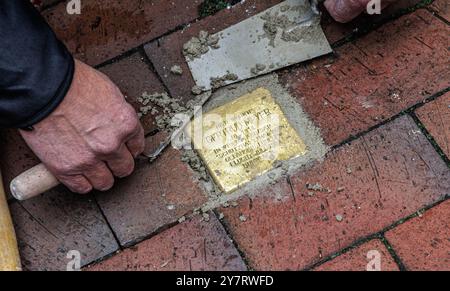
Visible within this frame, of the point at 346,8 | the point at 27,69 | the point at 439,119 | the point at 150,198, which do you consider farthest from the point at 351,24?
the point at 27,69

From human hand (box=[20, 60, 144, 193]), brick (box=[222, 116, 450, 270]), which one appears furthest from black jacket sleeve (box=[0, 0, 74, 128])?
brick (box=[222, 116, 450, 270])

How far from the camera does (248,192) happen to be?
181 cm

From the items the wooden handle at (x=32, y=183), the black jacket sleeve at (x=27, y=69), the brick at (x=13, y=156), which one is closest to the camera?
the black jacket sleeve at (x=27, y=69)

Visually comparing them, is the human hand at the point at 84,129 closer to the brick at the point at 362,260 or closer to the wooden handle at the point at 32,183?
the wooden handle at the point at 32,183

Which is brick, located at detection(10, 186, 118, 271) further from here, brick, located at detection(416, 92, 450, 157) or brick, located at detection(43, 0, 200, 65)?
brick, located at detection(416, 92, 450, 157)

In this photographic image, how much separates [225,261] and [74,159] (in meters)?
0.48

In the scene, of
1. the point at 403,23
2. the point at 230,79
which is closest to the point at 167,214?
the point at 230,79

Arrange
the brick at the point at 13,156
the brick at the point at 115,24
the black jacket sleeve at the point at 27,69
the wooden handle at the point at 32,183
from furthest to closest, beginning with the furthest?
the brick at the point at 115,24
the brick at the point at 13,156
the wooden handle at the point at 32,183
the black jacket sleeve at the point at 27,69

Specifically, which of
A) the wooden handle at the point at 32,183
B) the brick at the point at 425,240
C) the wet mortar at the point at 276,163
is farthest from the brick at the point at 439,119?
the wooden handle at the point at 32,183

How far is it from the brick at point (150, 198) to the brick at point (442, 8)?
907 mm

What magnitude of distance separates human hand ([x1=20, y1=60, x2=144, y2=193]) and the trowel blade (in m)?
0.36

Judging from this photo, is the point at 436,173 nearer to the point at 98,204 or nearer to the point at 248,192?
the point at 248,192

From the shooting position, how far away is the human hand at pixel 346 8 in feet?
6.16

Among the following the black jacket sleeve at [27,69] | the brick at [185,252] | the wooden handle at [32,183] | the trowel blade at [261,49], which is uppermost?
the black jacket sleeve at [27,69]
